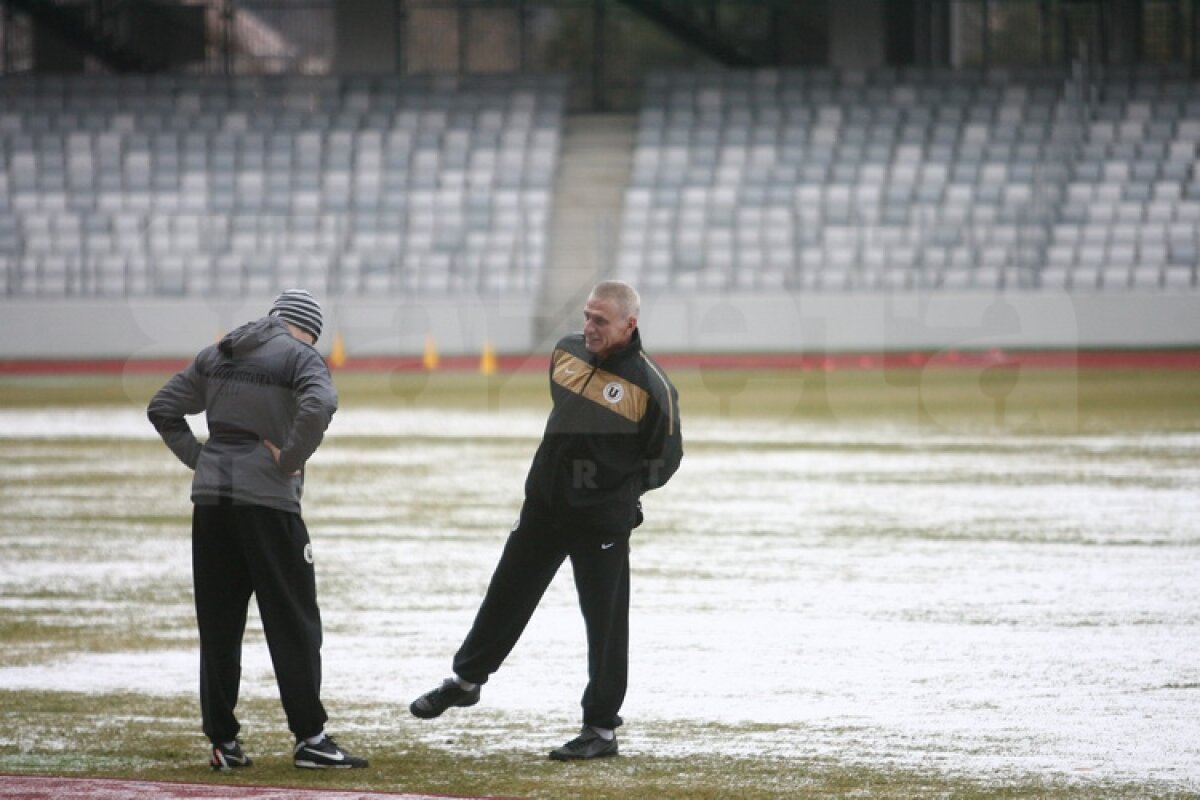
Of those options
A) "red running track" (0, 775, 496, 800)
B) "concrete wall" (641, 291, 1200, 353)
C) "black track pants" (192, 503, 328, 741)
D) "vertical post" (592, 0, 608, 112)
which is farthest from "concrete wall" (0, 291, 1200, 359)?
"red running track" (0, 775, 496, 800)

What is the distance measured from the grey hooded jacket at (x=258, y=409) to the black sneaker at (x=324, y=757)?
901 millimetres

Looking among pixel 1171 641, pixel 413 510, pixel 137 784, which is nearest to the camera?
pixel 137 784

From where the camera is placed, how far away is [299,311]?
7492mm

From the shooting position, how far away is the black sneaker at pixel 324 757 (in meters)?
7.21

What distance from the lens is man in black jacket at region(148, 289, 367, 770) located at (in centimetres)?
723

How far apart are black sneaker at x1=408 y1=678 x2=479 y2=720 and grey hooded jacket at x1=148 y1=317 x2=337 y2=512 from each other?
1.02m

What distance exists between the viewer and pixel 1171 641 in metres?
9.71

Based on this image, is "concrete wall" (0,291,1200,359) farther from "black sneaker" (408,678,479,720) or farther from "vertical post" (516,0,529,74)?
"black sneaker" (408,678,479,720)

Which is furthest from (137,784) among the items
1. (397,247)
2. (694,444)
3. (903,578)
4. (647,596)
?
(397,247)

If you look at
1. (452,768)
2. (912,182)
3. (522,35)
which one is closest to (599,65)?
(522,35)

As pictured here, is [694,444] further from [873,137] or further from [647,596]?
[873,137]

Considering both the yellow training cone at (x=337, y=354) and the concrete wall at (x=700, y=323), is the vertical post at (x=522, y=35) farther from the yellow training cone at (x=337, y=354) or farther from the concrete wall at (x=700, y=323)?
the yellow training cone at (x=337, y=354)

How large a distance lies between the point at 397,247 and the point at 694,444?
57.0 ft

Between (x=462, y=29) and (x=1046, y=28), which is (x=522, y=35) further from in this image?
(x=1046, y=28)
